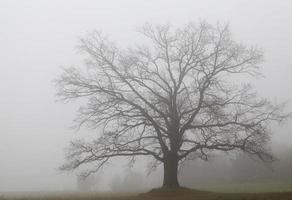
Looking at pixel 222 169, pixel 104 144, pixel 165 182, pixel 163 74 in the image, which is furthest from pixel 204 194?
pixel 222 169

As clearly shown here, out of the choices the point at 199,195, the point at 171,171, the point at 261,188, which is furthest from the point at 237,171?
the point at 199,195

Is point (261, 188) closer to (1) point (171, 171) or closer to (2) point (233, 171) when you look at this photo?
(1) point (171, 171)

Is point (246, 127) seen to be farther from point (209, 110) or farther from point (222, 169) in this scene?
point (222, 169)

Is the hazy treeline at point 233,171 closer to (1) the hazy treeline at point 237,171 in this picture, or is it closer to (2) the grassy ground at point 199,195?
(1) the hazy treeline at point 237,171

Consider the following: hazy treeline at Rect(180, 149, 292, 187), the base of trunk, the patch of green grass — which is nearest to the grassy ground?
the base of trunk

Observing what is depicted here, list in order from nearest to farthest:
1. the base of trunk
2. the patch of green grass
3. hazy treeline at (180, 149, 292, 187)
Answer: the patch of green grass
the base of trunk
hazy treeline at (180, 149, 292, 187)

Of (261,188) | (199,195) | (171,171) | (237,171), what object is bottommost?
(199,195)

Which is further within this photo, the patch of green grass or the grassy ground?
the patch of green grass

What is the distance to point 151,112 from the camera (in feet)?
107

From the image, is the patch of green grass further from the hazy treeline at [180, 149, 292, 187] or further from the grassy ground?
the grassy ground

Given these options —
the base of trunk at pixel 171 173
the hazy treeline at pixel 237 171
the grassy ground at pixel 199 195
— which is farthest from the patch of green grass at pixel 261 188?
the grassy ground at pixel 199 195

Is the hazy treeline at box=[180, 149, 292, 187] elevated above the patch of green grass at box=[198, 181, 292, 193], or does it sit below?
above

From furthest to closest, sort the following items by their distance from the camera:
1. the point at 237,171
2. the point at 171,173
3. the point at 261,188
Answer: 1. the point at 237,171
2. the point at 261,188
3. the point at 171,173

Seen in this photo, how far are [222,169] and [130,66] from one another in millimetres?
27586
